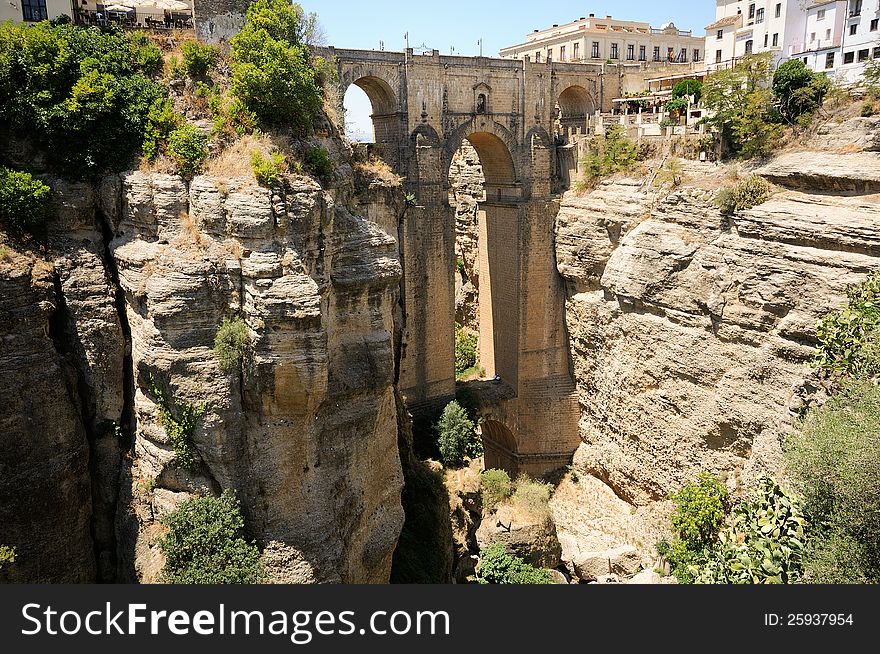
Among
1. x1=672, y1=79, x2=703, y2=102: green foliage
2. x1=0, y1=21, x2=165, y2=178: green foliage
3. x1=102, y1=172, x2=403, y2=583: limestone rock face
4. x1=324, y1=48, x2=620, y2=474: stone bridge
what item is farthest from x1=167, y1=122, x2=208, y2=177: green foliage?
x1=672, y1=79, x2=703, y2=102: green foliage

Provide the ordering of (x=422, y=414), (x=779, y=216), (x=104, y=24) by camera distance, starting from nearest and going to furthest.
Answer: (x=104, y=24), (x=779, y=216), (x=422, y=414)

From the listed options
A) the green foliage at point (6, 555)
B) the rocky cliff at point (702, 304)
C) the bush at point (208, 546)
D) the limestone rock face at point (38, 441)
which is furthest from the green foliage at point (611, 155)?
the green foliage at point (6, 555)

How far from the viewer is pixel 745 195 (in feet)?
70.9

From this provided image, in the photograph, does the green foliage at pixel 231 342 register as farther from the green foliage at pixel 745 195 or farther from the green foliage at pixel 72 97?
the green foliage at pixel 745 195

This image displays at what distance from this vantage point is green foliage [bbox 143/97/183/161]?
47.2 ft

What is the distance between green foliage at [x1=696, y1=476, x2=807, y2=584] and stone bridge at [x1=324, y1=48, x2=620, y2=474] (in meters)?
14.6

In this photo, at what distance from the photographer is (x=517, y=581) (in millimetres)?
21422

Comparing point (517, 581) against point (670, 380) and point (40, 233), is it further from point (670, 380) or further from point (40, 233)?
point (40, 233)

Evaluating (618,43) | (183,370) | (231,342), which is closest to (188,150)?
(231,342)

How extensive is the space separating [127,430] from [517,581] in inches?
482

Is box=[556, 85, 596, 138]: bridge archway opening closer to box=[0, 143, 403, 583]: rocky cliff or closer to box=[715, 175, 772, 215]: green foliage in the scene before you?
box=[715, 175, 772, 215]: green foliage

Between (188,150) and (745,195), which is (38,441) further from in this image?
(745,195)

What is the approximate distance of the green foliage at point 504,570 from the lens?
2144 centimetres

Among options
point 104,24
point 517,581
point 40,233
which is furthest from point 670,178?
point 40,233
